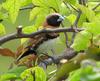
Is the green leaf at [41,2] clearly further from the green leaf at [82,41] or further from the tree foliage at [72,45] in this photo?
the green leaf at [82,41]

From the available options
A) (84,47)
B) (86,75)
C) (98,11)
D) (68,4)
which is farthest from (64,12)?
(86,75)

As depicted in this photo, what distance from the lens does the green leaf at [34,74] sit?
838 millimetres

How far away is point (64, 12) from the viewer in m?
1.35

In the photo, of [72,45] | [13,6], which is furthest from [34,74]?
[13,6]

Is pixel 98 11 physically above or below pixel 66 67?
below

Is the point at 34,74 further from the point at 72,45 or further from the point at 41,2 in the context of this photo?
the point at 41,2

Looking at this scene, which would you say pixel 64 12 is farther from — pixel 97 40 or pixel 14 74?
pixel 97 40

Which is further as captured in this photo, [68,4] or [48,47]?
[48,47]

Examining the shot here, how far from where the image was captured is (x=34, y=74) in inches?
34.1

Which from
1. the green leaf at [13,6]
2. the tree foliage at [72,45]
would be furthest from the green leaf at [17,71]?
the green leaf at [13,6]

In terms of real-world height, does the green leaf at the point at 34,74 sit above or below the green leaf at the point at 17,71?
above

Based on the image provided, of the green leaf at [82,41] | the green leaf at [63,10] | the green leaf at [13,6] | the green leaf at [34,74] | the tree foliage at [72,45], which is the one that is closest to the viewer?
the tree foliage at [72,45]

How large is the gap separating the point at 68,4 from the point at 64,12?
37 millimetres

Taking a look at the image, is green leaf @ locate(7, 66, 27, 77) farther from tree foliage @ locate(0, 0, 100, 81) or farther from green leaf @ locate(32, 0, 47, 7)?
green leaf @ locate(32, 0, 47, 7)
